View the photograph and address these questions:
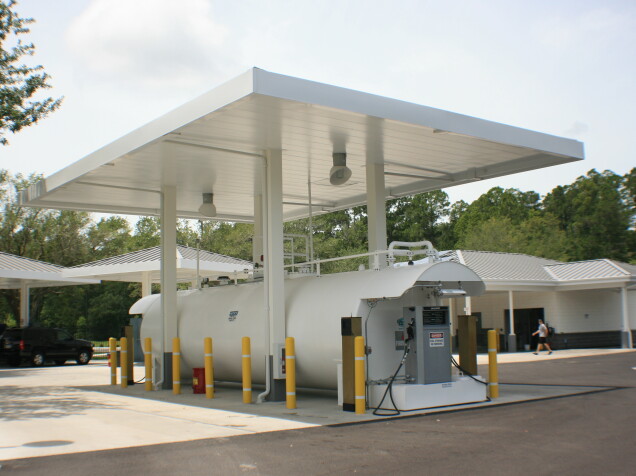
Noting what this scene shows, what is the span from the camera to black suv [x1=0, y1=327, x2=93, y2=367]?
91.9 feet

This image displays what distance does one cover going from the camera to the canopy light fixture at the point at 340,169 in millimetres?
14312

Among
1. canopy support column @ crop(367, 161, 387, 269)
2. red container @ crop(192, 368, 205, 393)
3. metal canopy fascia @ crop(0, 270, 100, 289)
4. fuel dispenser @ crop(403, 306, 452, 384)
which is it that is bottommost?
red container @ crop(192, 368, 205, 393)

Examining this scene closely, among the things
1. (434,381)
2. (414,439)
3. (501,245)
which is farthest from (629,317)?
(414,439)

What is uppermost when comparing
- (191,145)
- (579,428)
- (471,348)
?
(191,145)

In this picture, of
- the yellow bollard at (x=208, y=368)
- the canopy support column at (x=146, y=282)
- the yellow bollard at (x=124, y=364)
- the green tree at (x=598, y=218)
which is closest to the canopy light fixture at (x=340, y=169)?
the yellow bollard at (x=208, y=368)

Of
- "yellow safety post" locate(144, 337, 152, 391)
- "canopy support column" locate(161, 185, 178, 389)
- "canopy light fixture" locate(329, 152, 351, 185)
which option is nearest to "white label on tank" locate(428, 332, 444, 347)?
"canopy light fixture" locate(329, 152, 351, 185)

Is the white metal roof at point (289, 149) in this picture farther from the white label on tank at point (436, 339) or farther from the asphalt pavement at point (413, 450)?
the asphalt pavement at point (413, 450)

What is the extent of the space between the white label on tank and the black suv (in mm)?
20912

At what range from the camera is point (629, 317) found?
36.7 meters

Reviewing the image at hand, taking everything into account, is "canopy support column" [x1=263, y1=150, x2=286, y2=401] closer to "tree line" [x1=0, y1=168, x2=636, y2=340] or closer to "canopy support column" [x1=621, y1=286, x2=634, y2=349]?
"canopy support column" [x1=621, y1=286, x2=634, y2=349]

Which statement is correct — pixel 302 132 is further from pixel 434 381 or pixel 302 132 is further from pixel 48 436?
pixel 48 436

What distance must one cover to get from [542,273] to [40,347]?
2322 cm

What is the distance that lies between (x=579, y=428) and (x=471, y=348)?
3.57m

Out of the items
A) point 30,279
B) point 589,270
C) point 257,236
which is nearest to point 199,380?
point 257,236
